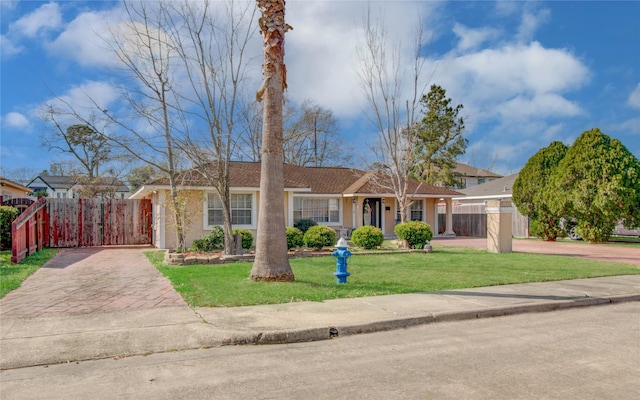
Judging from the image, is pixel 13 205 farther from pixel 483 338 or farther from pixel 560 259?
pixel 560 259

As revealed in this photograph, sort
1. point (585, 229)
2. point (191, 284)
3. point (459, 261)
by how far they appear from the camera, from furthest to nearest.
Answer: point (585, 229) → point (459, 261) → point (191, 284)

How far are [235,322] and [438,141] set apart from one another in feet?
130

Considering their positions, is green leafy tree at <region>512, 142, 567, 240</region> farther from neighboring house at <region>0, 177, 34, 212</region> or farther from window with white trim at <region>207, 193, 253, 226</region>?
neighboring house at <region>0, 177, 34, 212</region>

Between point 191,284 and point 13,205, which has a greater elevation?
point 13,205

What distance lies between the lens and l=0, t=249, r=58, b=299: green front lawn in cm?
993

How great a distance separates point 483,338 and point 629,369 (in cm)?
178

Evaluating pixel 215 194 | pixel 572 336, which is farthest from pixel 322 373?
pixel 215 194

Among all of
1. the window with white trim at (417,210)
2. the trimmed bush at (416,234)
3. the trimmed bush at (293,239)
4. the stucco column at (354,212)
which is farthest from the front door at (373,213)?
the trimmed bush at (293,239)

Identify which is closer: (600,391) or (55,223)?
(600,391)

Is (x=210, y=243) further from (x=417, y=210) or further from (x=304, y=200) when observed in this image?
(x=417, y=210)

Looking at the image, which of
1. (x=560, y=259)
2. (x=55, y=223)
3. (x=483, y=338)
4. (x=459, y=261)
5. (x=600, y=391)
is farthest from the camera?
(x=55, y=223)

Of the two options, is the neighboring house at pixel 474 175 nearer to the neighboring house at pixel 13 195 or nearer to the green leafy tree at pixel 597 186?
the green leafy tree at pixel 597 186

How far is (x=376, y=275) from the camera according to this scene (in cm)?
1152

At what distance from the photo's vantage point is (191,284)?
10.1 meters
